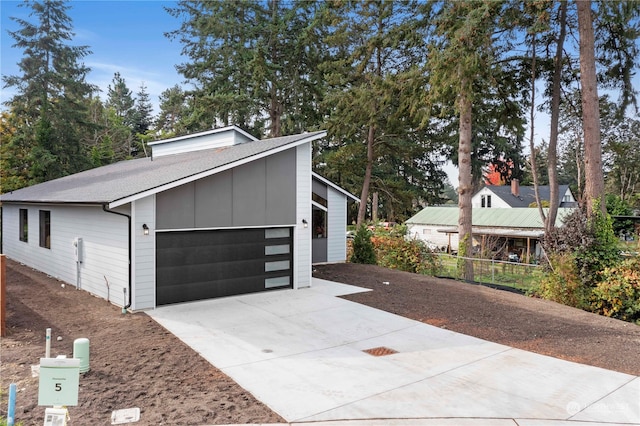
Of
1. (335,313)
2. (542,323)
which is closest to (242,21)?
(335,313)

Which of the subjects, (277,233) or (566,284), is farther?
(277,233)

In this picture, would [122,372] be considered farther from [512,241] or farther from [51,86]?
[51,86]

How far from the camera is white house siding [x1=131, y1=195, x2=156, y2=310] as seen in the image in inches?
352

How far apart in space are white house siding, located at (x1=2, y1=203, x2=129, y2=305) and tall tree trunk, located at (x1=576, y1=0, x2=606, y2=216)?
39.3 feet

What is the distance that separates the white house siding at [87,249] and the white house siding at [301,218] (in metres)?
4.22

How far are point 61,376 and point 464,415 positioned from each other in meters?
3.93

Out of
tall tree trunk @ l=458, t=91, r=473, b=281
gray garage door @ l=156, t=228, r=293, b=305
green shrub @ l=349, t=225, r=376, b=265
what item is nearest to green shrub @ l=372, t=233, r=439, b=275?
green shrub @ l=349, t=225, r=376, b=265

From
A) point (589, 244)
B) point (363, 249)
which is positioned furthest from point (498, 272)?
point (589, 244)

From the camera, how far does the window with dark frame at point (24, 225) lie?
15466mm

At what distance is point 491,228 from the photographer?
32.6 metres

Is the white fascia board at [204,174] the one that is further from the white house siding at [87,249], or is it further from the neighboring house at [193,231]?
the white house siding at [87,249]

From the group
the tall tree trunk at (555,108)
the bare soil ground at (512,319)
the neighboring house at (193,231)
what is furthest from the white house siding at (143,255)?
the tall tree trunk at (555,108)

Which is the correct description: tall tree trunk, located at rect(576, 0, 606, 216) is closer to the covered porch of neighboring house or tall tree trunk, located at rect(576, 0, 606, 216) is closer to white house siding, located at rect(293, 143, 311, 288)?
white house siding, located at rect(293, 143, 311, 288)

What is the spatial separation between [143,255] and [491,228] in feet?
94.4
